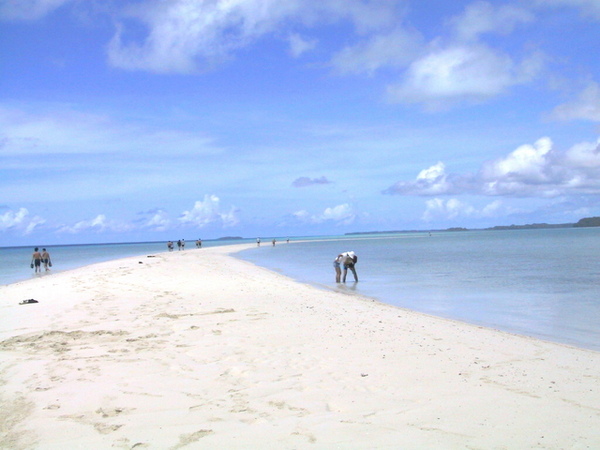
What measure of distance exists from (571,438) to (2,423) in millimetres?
5980

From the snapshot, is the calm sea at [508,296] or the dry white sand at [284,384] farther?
the calm sea at [508,296]

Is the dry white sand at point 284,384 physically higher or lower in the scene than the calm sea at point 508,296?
higher

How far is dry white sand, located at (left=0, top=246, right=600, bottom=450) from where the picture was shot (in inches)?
191

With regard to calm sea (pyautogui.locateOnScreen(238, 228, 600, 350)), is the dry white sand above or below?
above

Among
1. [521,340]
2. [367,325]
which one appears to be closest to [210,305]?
[367,325]

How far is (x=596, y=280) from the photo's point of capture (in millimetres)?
22781

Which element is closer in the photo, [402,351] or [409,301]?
[402,351]

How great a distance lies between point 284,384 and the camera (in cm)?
648

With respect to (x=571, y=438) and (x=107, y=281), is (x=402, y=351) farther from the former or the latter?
(x=107, y=281)

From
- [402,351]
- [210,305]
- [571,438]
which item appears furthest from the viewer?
[210,305]

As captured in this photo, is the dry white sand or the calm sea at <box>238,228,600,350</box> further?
the calm sea at <box>238,228,600,350</box>

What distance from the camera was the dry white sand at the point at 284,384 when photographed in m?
4.86

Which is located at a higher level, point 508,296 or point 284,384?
point 284,384

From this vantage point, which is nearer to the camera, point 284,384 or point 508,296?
point 284,384
